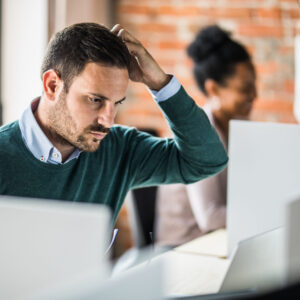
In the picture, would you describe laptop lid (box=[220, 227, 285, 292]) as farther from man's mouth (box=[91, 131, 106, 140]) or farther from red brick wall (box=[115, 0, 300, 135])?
red brick wall (box=[115, 0, 300, 135])

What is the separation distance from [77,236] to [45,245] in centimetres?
4

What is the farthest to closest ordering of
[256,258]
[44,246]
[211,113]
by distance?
[211,113] → [256,258] → [44,246]

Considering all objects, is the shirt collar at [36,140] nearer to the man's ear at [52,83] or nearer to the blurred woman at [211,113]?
the man's ear at [52,83]

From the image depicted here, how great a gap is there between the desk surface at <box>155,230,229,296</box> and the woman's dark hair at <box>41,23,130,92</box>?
0.52 meters

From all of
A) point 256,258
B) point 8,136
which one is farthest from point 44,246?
point 8,136

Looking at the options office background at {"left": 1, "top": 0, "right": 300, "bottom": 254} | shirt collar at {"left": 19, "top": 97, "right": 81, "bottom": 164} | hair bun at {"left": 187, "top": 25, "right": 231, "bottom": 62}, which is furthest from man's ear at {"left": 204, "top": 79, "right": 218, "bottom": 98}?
shirt collar at {"left": 19, "top": 97, "right": 81, "bottom": 164}

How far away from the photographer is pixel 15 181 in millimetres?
1186

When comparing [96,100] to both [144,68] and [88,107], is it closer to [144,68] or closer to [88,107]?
[88,107]

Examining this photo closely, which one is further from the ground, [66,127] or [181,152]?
Result: [66,127]

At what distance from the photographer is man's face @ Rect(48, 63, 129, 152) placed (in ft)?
4.07

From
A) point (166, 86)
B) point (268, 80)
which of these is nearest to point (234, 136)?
point (166, 86)

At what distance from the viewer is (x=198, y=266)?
1472mm

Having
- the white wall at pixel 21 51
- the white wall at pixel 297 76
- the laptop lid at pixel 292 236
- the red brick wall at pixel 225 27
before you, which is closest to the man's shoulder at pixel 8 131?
the laptop lid at pixel 292 236

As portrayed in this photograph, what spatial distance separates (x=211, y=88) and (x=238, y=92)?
122 mm
